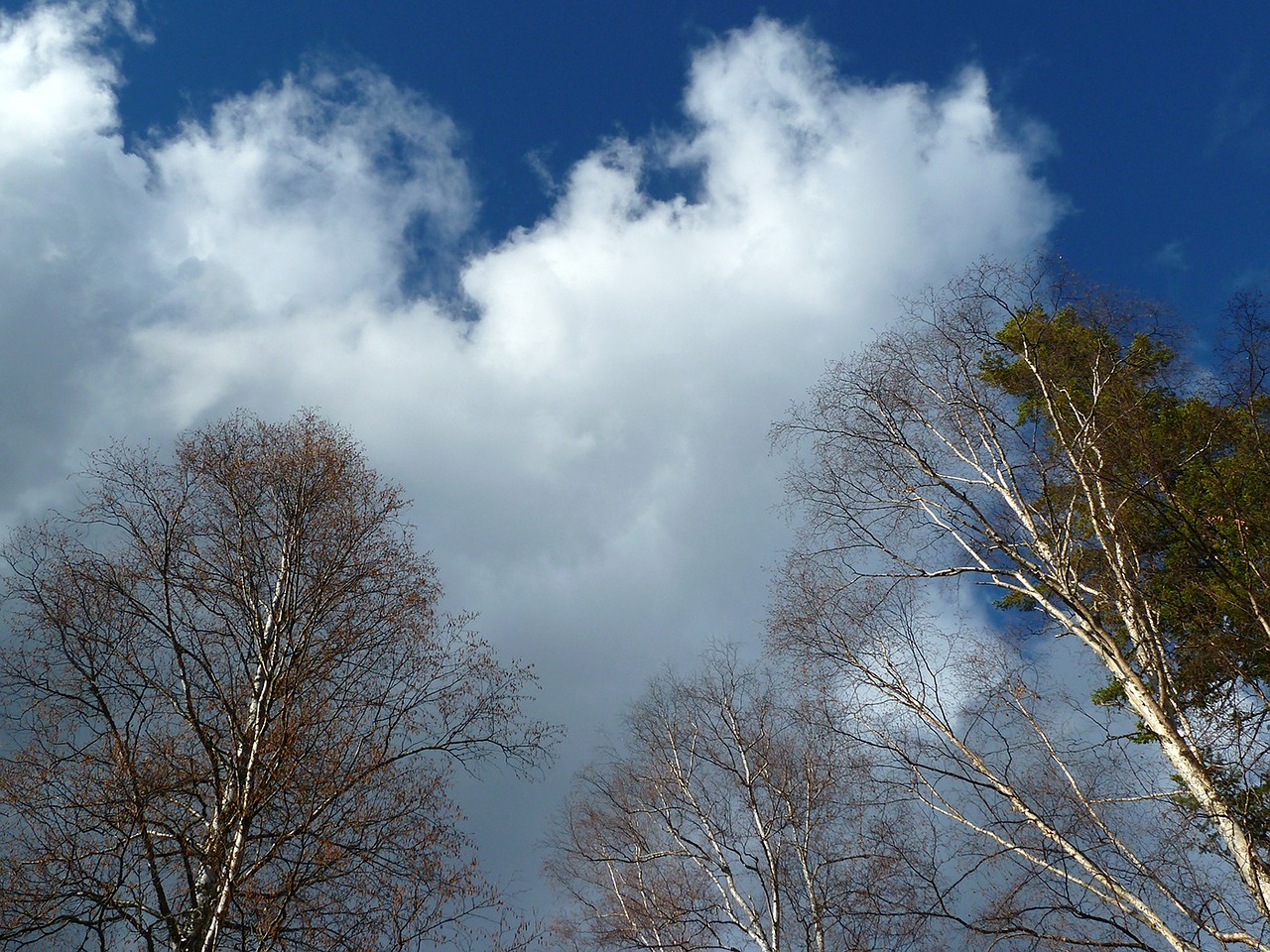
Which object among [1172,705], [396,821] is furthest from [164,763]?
[1172,705]

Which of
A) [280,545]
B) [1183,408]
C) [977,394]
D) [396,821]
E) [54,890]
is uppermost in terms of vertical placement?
[1183,408]

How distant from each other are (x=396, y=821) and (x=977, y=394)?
716 centimetres

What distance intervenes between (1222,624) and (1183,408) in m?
Result: 5.79

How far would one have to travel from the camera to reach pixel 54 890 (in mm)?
5477

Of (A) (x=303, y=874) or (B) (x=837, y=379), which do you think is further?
(B) (x=837, y=379)

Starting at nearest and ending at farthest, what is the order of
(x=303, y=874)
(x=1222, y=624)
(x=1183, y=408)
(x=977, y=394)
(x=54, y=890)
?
(x=54, y=890), (x=303, y=874), (x=1222, y=624), (x=977, y=394), (x=1183, y=408)

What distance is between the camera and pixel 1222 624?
6270 mm

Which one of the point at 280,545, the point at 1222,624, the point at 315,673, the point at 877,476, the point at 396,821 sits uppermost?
the point at 877,476

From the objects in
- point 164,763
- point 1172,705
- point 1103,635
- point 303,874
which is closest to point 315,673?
point 164,763

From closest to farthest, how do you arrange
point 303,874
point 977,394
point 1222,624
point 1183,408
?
point 303,874
point 1222,624
point 977,394
point 1183,408

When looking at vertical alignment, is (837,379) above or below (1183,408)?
below

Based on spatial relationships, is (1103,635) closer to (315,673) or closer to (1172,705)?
(1172,705)

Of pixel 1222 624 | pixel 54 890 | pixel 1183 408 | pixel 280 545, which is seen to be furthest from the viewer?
pixel 1183 408

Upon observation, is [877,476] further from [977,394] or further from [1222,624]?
[1222,624]
